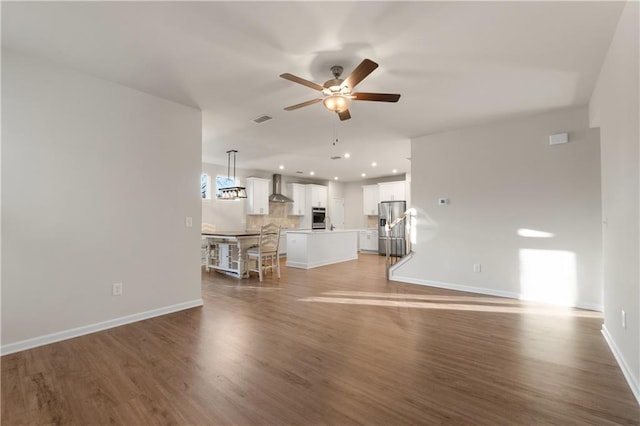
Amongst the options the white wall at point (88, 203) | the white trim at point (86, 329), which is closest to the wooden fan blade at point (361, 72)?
the white wall at point (88, 203)

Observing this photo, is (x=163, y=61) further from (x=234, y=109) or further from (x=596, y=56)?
(x=596, y=56)

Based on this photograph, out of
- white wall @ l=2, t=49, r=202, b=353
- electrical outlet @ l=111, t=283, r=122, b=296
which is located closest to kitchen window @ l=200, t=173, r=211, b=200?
white wall @ l=2, t=49, r=202, b=353

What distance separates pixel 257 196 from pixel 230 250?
107 inches

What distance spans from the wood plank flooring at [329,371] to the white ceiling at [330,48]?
2.62 meters

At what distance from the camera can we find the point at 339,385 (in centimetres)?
198

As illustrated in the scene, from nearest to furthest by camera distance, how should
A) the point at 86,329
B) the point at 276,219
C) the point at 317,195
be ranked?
1. the point at 86,329
2. the point at 276,219
3. the point at 317,195

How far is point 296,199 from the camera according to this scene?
9.60 meters

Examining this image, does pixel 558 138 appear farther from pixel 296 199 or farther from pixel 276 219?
pixel 276 219

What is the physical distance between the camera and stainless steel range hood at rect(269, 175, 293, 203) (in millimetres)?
8930

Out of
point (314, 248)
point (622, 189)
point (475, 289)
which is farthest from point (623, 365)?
point (314, 248)

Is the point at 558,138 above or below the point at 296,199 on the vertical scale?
above

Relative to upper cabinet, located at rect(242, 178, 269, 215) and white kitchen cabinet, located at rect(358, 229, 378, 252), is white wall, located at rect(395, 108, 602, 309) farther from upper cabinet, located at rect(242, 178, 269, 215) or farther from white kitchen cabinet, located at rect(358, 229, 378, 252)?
upper cabinet, located at rect(242, 178, 269, 215)

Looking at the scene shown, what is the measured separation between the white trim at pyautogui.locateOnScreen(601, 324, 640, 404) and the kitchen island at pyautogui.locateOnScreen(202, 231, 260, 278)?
4947 millimetres

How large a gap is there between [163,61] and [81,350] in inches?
106
